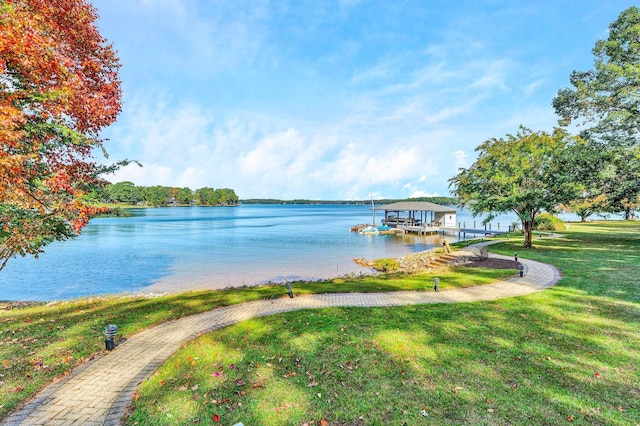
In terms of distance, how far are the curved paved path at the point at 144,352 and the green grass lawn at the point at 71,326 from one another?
1.38ft

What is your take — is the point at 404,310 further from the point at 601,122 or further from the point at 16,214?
the point at 601,122

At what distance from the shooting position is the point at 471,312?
8859 millimetres

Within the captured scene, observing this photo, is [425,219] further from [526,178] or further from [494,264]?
[494,264]

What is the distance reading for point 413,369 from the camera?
5.77 meters

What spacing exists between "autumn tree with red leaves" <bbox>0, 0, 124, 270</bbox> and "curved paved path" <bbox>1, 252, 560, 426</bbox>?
3.30m

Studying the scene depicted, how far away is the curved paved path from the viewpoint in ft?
15.5

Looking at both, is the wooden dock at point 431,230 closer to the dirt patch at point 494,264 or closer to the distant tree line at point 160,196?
the dirt patch at point 494,264

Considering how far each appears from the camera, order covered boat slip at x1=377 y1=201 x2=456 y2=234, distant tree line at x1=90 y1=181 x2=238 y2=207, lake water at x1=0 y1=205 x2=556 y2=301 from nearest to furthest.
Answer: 1. lake water at x1=0 y1=205 x2=556 y2=301
2. covered boat slip at x1=377 y1=201 x2=456 y2=234
3. distant tree line at x1=90 y1=181 x2=238 y2=207

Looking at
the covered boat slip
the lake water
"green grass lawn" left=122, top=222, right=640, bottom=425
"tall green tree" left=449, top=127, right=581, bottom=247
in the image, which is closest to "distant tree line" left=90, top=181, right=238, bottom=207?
the lake water

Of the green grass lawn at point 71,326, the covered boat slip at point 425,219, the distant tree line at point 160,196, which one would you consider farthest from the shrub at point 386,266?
the distant tree line at point 160,196

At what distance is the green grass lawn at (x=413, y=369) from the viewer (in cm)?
457

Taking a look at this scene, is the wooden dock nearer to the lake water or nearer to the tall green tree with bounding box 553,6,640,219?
the lake water

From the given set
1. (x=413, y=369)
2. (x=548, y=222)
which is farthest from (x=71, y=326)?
(x=548, y=222)

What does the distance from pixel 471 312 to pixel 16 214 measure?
13643 mm
